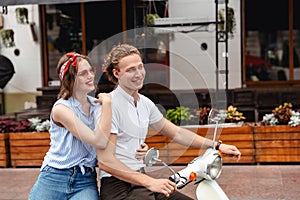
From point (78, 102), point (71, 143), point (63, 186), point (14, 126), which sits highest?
point (78, 102)

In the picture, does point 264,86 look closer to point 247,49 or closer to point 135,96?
point 247,49

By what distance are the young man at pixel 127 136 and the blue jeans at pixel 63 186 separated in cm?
13

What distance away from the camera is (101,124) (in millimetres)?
2795

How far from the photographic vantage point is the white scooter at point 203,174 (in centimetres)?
269

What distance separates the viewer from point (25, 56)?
10070 millimetres

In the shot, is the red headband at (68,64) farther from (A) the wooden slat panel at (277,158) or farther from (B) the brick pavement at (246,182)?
(A) the wooden slat panel at (277,158)

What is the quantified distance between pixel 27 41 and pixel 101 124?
7.61 m

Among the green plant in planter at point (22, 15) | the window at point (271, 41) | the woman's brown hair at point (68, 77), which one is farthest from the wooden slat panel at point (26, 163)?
the woman's brown hair at point (68, 77)

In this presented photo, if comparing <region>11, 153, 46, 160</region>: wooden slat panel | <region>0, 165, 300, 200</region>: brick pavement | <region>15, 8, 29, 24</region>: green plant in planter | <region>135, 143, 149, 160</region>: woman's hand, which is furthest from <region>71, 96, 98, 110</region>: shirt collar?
<region>15, 8, 29, 24</region>: green plant in planter

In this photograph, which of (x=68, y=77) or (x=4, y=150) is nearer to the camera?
(x=68, y=77)

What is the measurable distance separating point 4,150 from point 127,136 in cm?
490

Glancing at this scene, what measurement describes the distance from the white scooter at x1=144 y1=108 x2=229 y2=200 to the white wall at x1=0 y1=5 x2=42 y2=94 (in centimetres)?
756

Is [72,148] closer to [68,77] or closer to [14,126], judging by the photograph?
[68,77]

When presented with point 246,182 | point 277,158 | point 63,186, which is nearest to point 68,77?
point 63,186
